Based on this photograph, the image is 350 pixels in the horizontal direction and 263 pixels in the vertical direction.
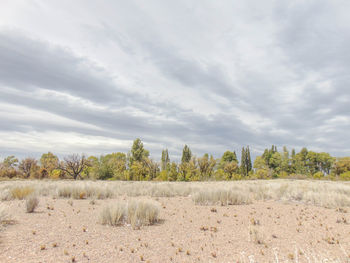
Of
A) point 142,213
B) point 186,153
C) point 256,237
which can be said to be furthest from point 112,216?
point 186,153

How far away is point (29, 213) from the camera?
7.33 m

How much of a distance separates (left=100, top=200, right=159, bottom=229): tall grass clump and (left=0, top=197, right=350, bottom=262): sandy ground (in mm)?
278

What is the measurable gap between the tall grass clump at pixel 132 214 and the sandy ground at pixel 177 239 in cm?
28

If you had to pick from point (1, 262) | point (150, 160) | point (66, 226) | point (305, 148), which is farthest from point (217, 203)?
point (305, 148)

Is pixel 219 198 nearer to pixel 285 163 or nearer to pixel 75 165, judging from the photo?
pixel 75 165

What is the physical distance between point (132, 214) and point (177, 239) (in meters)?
1.99

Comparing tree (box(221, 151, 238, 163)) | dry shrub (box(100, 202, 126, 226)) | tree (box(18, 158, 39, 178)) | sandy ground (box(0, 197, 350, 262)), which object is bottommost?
sandy ground (box(0, 197, 350, 262))

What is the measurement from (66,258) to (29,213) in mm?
4242

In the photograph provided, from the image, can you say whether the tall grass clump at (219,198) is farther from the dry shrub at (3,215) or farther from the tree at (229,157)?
the tree at (229,157)

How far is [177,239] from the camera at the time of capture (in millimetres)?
5559

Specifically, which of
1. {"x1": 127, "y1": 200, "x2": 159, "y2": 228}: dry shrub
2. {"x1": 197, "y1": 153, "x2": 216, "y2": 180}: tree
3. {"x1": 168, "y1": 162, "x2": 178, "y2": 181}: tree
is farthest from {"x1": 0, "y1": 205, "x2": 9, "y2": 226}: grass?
{"x1": 197, "y1": 153, "x2": 216, "y2": 180}: tree

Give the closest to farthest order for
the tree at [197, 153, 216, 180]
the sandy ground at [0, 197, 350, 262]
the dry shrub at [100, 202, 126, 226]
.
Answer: the sandy ground at [0, 197, 350, 262]
the dry shrub at [100, 202, 126, 226]
the tree at [197, 153, 216, 180]

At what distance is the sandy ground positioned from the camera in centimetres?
450

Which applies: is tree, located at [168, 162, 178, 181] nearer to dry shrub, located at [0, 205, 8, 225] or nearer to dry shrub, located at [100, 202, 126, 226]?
dry shrub, located at [100, 202, 126, 226]
